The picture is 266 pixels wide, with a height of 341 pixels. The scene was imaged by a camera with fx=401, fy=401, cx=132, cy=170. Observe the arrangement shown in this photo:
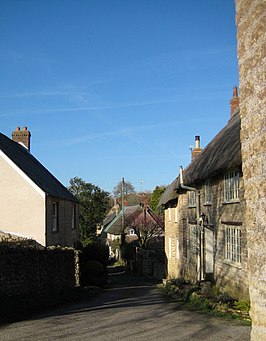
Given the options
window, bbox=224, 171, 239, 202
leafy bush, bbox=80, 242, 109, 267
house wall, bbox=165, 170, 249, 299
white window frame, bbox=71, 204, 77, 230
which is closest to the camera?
house wall, bbox=165, 170, 249, 299

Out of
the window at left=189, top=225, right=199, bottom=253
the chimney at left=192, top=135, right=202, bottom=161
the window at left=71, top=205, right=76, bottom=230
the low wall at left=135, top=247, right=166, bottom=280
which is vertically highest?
the chimney at left=192, top=135, right=202, bottom=161

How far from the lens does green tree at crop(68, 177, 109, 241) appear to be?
46.4 metres

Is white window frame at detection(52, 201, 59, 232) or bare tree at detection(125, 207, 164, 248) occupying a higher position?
white window frame at detection(52, 201, 59, 232)

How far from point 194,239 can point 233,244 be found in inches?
206

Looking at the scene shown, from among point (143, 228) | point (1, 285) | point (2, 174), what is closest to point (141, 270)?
point (143, 228)

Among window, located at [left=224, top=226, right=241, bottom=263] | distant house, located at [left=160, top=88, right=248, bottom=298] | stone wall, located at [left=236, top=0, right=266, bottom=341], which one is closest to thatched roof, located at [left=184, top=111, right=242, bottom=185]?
distant house, located at [left=160, top=88, right=248, bottom=298]

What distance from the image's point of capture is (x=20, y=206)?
1981 centimetres

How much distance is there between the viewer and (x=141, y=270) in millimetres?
35250

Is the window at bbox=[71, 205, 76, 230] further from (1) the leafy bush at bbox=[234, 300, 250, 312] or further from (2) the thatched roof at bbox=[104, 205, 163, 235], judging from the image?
(2) the thatched roof at bbox=[104, 205, 163, 235]

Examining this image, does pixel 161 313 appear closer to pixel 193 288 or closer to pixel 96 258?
pixel 193 288

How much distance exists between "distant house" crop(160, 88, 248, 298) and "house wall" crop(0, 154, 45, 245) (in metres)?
7.28

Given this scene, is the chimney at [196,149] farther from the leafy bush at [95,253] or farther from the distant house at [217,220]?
the leafy bush at [95,253]

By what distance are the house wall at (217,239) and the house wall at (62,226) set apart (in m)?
6.78

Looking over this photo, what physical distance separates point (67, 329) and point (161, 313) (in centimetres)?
353
